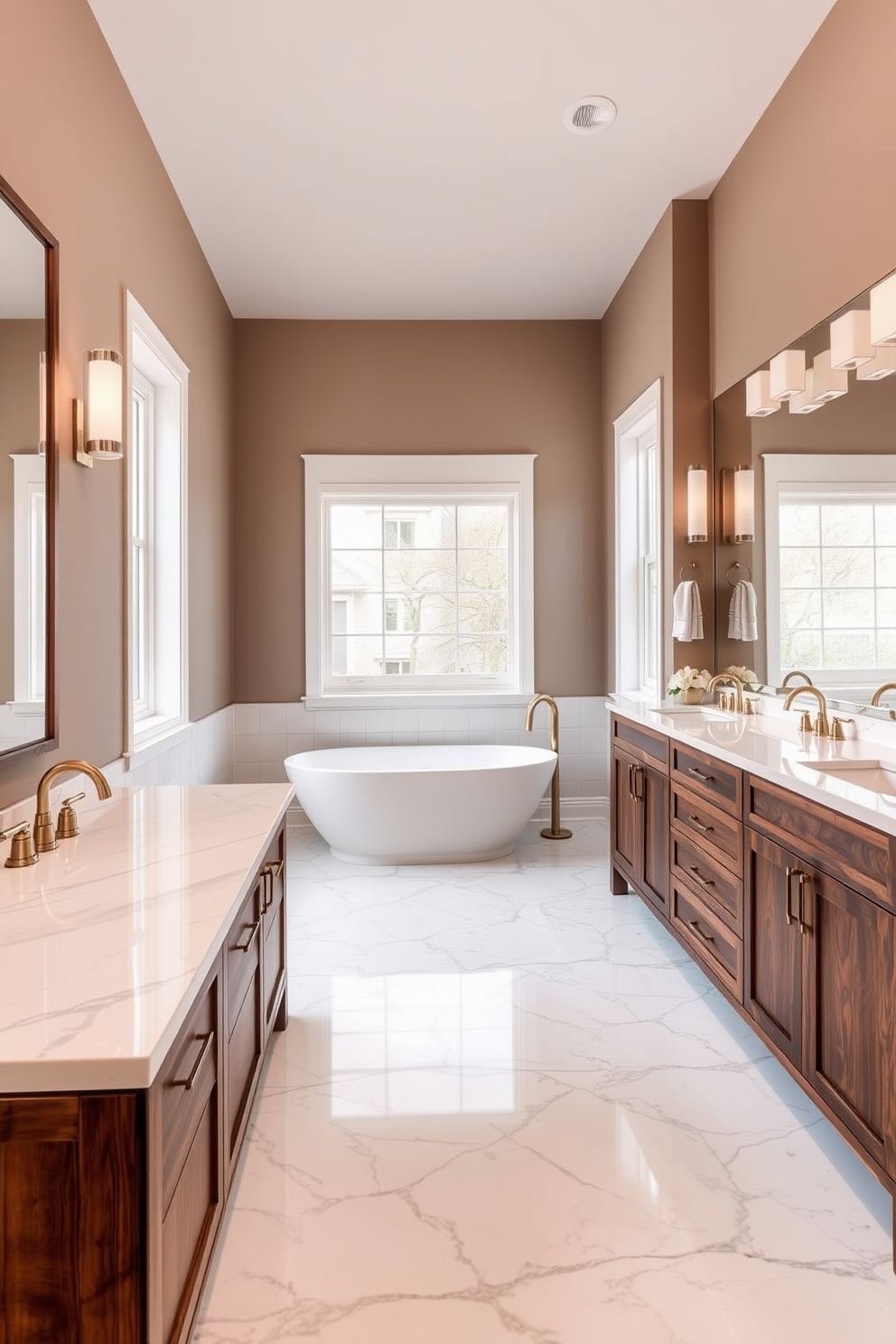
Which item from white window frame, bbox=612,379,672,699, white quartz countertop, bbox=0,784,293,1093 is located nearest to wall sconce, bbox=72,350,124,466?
white quartz countertop, bbox=0,784,293,1093

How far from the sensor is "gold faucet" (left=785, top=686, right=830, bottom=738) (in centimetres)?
255

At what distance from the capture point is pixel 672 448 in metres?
3.63

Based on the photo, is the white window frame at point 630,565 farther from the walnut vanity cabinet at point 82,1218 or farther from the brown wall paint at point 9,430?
the walnut vanity cabinet at point 82,1218

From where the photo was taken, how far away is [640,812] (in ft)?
10.5

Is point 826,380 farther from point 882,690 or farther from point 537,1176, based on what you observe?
point 537,1176

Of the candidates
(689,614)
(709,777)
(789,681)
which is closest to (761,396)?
(689,614)

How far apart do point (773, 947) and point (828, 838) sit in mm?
416

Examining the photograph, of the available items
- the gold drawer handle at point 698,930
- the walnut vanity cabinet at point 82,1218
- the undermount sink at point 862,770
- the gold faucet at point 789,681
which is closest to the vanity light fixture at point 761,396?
the gold faucet at point 789,681

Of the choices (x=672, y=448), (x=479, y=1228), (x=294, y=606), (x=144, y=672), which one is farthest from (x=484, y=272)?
(x=479, y=1228)

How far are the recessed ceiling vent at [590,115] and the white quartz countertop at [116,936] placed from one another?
2618mm

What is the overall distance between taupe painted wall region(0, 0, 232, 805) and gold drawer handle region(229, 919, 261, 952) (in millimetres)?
636

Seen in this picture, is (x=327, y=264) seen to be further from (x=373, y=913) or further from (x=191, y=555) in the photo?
(x=373, y=913)

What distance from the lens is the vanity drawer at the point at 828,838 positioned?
5.07 feet

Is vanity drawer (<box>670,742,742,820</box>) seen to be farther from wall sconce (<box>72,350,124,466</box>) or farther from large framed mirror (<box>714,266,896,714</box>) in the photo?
wall sconce (<box>72,350,124,466</box>)
